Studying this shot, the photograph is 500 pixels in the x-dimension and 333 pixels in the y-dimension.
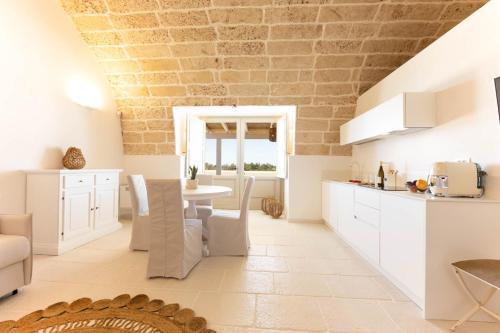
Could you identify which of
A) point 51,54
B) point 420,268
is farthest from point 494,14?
point 51,54

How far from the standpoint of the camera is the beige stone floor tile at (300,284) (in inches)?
86.9

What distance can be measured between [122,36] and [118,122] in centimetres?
174

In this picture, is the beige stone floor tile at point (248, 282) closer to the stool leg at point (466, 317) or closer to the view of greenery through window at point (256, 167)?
the stool leg at point (466, 317)

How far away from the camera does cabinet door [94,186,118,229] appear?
3748 millimetres

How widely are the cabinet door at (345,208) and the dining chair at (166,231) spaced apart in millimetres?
2141

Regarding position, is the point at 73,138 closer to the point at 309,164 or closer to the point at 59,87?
the point at 59,87

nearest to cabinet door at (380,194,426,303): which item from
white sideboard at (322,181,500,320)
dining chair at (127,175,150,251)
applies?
white sideboard at (322,181,500,320)

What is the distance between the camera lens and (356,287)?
2332 millimetres

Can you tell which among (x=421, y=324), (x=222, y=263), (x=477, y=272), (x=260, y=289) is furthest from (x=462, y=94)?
(x=222, y=263)

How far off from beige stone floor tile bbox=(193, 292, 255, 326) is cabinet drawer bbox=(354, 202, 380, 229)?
148 centimetres

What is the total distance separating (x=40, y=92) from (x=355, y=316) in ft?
13.8

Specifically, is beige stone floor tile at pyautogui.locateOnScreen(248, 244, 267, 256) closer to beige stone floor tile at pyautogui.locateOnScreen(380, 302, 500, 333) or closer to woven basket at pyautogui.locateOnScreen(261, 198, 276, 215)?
beige stone floor tile at pyautogui.locateOnScreen(380, 302, 500, 333)

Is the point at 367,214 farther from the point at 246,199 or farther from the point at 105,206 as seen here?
the point at 105,206

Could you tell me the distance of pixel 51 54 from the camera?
3402 mm
